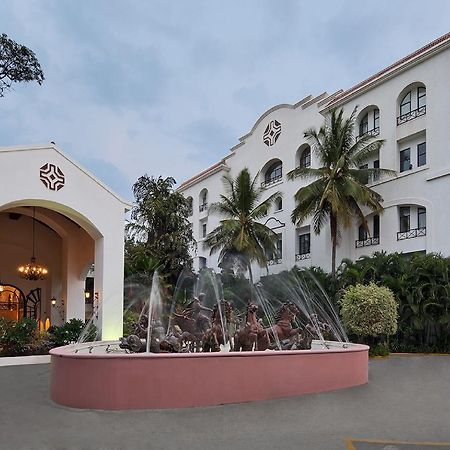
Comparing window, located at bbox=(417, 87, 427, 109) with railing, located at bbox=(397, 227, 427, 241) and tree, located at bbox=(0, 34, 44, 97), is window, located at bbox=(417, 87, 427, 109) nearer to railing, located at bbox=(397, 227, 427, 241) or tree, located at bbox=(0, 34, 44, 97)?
railing, located at bbox=(397, 227, 427, 241)

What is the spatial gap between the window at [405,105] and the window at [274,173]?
9148mm

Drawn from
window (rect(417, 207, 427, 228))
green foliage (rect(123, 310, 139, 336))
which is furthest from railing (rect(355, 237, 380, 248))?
green foliage (rect(123, 310, 139, 336))

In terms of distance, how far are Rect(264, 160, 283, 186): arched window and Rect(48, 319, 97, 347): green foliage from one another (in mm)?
18030

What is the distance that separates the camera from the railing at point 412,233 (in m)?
23.5

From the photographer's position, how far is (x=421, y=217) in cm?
2381

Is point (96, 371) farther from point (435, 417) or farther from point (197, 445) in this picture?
point (435, 417)

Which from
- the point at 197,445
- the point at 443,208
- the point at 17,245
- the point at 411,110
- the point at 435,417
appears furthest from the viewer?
the point at 411,110

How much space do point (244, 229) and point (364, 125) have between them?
809cm

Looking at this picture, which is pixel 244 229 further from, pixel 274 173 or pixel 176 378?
pixel 176 378

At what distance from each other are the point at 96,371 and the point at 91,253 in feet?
40.0

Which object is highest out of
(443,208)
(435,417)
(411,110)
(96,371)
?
(411,110)

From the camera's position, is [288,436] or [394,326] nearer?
[288,436]

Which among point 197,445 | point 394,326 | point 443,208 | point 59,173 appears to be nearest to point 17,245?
point 59,173

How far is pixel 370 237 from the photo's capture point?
2611 centimetres
